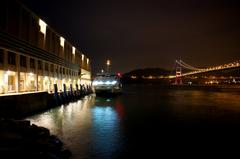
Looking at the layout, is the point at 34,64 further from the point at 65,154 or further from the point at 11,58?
the point at 65,154

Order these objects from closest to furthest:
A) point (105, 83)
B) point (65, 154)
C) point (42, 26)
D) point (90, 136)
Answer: point (65, 154)
point (90, 136)
point (42, 26)
point (105, 83)

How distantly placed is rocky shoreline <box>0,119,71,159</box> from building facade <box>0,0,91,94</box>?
14677 mm

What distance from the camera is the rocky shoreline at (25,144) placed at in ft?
20.5

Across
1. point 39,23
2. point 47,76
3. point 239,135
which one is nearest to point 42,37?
point 39,23

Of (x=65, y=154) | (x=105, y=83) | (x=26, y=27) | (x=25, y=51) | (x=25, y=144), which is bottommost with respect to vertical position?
(x=65, y=154)

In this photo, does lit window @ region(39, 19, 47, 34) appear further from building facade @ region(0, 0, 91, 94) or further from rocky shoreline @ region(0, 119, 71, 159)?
rocky shoreline @ region(0, 119, 71, 159)

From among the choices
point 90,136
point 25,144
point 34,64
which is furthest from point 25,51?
point 25,144

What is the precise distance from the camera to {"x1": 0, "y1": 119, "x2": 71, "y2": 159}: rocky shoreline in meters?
6.24

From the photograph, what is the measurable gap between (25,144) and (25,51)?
842 inches

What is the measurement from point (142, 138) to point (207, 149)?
7.79 ft

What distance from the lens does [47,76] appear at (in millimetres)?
35531

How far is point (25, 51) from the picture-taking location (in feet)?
88.7

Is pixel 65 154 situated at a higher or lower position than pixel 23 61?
lower

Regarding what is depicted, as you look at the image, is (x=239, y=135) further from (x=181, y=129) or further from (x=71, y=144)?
(x=71, y=144)
